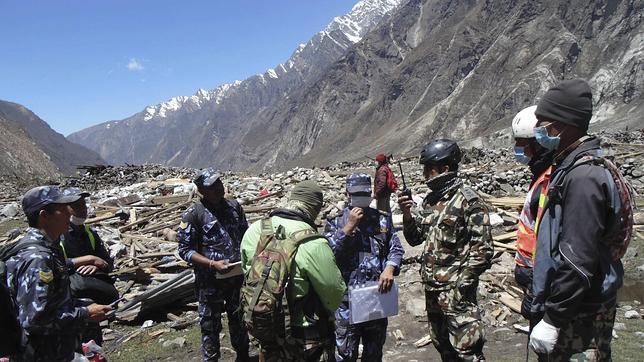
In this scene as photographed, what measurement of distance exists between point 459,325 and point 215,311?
2.74 metres

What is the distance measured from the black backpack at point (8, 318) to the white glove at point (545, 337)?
3.14 metres

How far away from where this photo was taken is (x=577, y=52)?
63562 mm

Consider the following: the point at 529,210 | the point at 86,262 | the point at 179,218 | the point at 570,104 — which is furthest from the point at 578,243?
the point at 179,218

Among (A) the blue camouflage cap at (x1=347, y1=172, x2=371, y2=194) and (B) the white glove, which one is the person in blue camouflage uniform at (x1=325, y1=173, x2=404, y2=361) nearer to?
(A) the blue camouflage cap at (x1=347, y1=172, x2=371, y2=194)

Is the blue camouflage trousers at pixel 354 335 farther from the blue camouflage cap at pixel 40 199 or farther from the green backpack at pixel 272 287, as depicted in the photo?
the blue camouflage cap at pixel 40 199

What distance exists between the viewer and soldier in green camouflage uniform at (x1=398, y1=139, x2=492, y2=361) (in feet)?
11.3

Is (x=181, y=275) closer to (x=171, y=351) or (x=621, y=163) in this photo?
(x=171, y=351)

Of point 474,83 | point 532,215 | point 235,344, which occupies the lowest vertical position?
point 235,344

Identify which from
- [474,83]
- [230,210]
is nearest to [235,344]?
[230,210]

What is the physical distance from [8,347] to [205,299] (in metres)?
2.24

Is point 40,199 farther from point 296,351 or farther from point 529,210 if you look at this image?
point 529,210

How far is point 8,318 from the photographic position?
2.79 metres

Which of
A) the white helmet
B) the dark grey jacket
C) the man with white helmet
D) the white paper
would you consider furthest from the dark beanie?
the white paper

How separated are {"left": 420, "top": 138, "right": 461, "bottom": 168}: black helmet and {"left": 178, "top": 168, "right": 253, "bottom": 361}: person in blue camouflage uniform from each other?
2345 mm
